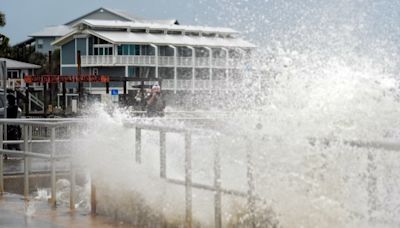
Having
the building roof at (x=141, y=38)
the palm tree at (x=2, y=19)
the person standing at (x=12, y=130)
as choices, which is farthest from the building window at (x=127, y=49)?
the person standing at (x=12, y=130)

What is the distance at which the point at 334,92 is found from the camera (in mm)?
8281

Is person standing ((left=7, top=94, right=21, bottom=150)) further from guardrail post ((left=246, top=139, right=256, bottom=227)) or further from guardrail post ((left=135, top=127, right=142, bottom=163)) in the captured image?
guardrail post ((left=246, top=139, right=256, bottom=227))

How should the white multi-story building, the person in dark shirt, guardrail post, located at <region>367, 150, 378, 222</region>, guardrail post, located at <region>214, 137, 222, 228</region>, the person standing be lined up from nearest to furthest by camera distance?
guardrail post, located at <region>367, 150, 378, 222</region>
guardrail post, located at <region>214, 137, 222, 228</region>
the person standing
the person in dark shirt
the white multi-story building

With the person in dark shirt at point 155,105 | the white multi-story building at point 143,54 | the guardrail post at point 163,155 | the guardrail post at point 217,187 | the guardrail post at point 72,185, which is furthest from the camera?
the white multi-story building at point 143,54

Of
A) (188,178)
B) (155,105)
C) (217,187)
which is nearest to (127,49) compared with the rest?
(155,105)

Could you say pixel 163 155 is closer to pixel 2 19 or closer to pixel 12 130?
pixel 12 130

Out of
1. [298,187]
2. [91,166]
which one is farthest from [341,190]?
[91,166]

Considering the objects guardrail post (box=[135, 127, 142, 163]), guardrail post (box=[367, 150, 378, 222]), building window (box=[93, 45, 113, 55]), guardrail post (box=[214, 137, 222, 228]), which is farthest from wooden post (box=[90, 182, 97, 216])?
building window (box=[93, 45, 113, 55])

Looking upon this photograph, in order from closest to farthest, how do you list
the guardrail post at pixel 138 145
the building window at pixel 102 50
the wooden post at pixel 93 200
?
the guardrail post at pixel 138 145, the wooden post at pixel 93 200, the building window at pixel 102 50

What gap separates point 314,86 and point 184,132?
144cm

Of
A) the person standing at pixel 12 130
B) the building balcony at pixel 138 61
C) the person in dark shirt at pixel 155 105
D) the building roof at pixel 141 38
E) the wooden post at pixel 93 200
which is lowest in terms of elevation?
the wooden post at pixel 93 200

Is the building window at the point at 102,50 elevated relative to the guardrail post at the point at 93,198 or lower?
elevated

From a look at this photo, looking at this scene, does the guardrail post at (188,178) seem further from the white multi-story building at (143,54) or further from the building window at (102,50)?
the building window at (102,50)

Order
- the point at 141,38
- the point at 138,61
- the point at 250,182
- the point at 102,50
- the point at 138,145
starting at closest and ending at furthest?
the point at 250,182
the point at 138,145
the point at 138,61
the point at 141,38
the point at 102,50
